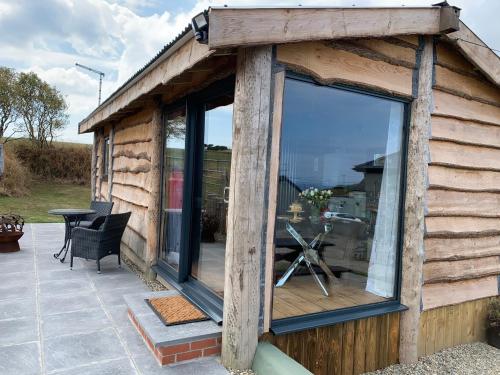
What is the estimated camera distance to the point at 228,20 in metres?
2.20

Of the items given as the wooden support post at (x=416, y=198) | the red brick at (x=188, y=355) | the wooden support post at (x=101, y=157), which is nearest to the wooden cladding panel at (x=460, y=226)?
the wooden support post at (x=416, y=198)

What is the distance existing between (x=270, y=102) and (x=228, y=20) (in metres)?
0.60

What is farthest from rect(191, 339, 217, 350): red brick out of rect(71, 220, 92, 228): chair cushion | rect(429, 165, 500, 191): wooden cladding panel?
rect(71, 220, 92, 228): chair cushion

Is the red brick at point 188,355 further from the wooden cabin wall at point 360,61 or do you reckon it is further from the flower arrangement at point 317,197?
the wooden cabin wall at point 360,61

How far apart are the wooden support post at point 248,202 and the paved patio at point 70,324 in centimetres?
30

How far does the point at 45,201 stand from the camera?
12.7 m

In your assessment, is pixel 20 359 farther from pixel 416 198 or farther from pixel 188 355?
pixel 416 198

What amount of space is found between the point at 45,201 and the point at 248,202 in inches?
482

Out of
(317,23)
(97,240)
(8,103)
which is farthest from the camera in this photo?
(8,103)

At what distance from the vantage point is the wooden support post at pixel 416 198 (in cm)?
339

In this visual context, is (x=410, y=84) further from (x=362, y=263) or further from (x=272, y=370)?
(x=272, y=370)

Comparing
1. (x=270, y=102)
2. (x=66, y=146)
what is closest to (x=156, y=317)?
(x=270, y=102)

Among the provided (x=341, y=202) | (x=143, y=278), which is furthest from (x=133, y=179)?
→ (x=341, y=202)

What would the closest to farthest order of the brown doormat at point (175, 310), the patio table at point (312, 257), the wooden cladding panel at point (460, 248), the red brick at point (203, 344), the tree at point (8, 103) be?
the red brick at point (203, 344) < the brown doormat at point (175, 310) < the patio table at point (312, 257) < the wooden cladding panel at point (460, 248) < the tree at point (8, 103)
